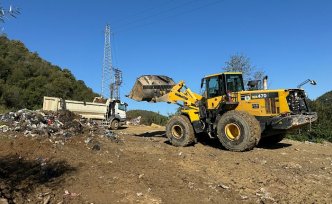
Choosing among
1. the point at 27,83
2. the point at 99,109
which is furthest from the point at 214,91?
the point at 27,83

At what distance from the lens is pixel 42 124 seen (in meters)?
14.2

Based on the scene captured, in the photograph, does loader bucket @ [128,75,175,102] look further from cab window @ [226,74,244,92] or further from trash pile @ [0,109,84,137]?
cab window @ [226,74,244,92]

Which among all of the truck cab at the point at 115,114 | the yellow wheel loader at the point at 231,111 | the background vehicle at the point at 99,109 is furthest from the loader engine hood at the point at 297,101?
the truck cab at the point at 115,114

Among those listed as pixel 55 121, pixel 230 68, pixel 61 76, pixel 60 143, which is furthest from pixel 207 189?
pixel 61 76

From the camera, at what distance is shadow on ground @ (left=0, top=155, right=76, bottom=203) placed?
7.96m

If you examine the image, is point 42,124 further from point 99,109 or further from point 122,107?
point 122,107

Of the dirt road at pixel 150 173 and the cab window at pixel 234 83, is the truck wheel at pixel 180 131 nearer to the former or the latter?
the dirt road at pixel 150 173

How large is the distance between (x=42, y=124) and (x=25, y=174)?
5231 mm

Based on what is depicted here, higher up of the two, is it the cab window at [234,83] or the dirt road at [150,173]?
the cab window at [234,83]

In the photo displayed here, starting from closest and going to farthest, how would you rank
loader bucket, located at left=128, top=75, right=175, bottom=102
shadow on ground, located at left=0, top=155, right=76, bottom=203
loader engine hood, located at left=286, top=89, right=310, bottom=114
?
shadow on ground, located at left=0, top=155, right=76, bottom=203 < loader engine hood, located at left=286, top=89, right=310, bottom=114 < loader bucket, located at left=128, top=75, right=175, bottom=102

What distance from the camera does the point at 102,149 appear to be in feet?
40.5

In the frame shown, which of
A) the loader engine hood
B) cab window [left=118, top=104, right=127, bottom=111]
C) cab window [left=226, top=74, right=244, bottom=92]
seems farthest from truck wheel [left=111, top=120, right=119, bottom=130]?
the loader engine hood

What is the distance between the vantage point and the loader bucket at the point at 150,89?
16234 mm

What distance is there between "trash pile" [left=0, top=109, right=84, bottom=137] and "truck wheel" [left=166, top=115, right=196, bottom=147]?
3.35 metres
